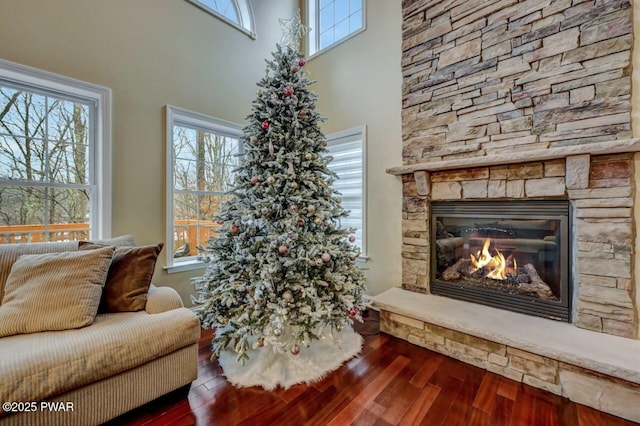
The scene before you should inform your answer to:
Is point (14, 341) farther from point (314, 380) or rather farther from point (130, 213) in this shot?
point (314, 380)

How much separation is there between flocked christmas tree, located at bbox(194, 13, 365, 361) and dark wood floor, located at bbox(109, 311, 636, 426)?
259 mm

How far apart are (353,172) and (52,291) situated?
2.77 m

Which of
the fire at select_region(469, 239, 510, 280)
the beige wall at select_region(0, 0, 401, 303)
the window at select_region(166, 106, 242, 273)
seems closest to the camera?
the beige wall at select_region(0, 0, 401, 303)

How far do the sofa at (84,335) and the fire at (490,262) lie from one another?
237 cm

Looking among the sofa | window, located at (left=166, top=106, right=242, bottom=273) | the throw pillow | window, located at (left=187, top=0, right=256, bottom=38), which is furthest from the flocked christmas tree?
window, located at (left=187, top=0, right=256, bottom=38)

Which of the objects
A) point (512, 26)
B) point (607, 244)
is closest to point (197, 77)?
point (512, 26)

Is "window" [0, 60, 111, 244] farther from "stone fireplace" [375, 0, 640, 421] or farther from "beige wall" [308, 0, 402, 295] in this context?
"stone fireplace" [375, 0, 640, 421]

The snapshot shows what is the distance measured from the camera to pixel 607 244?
72.9 inches

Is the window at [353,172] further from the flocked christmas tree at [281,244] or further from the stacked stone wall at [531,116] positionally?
the flocked christmas tree at [281,244]

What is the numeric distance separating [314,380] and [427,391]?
73 centimetres

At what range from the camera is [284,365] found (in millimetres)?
1953

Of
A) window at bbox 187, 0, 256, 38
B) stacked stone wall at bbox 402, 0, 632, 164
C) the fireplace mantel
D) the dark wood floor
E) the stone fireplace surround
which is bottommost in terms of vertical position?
the dark wood floor

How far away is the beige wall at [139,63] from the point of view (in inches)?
83.0

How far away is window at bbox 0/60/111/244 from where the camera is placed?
2.09 m
